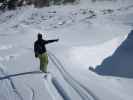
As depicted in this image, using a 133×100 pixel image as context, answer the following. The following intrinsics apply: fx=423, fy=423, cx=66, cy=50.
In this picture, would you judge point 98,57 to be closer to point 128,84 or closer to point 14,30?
point 128,84

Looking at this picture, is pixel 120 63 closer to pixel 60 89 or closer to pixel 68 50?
pixel 68 50

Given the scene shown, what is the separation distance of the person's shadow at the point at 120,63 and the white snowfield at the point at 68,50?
8cm

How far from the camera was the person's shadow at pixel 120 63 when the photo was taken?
21.0 m

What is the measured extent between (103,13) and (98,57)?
48.5 ft

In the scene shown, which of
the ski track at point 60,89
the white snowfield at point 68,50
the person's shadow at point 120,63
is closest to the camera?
the ski track at point 60,89

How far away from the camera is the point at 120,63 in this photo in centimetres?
2298

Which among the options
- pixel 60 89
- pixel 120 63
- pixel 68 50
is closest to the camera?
pixel 60 89

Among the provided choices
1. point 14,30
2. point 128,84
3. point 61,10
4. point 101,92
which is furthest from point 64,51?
point 61,10

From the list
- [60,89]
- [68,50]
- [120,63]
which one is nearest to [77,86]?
[60,89]

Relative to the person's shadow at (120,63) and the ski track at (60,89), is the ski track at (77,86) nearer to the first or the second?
the ski track at (60,89)

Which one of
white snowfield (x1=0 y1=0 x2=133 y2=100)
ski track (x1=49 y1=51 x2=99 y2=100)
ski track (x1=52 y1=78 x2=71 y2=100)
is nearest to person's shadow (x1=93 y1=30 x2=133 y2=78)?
white snowfield (x1=0 y1=0 x2=133 y2=100)

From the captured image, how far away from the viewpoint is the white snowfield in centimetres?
1411

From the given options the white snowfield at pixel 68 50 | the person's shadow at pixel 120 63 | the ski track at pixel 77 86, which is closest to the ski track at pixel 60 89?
the white snowfield at pixel 68 50

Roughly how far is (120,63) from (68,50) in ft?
9.79
